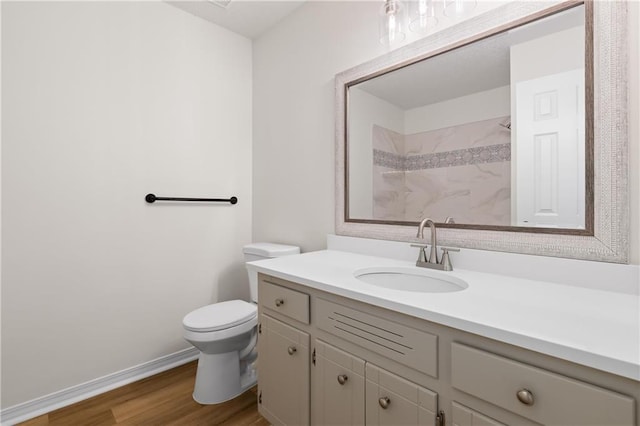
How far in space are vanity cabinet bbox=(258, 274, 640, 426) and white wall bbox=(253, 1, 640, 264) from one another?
78cm

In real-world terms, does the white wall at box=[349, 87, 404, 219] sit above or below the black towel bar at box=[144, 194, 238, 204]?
above

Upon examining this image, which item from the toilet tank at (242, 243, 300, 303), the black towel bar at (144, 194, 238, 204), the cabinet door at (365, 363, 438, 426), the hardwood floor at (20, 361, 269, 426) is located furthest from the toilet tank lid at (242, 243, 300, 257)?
the cabinet door at (365, 363, 438, 426)

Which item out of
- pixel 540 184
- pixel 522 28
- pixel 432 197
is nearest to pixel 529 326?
pixel 540 184

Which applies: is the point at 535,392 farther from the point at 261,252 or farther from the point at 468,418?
the point at 261,252

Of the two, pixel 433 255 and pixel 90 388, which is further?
pixel 90 388

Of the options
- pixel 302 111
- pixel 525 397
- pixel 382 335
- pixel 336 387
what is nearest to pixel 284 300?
pixel 336 387

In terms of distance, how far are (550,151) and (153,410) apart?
221 cm

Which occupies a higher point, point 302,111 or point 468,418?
point 302,111

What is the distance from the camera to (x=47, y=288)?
1641mm

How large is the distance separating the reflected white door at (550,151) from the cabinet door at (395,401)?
2.45ft

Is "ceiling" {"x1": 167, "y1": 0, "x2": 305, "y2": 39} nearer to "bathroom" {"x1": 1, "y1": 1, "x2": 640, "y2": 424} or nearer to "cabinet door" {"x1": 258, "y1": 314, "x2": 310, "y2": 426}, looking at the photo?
"bathroom" {"x1": 1, "y1": 1, "x2": 640, "y2": 424}

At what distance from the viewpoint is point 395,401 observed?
36.0 inches

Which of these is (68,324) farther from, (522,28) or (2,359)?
(522,28)

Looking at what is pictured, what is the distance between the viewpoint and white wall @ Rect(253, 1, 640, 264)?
5.87ft
